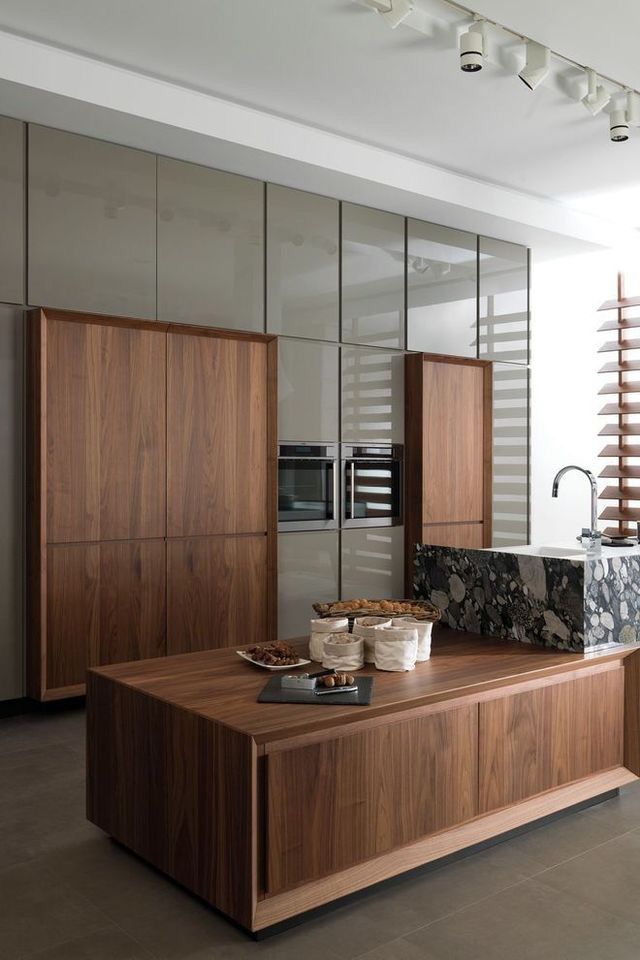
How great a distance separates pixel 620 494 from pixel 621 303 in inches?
64.4

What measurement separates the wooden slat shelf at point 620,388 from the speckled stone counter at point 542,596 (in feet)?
13.7

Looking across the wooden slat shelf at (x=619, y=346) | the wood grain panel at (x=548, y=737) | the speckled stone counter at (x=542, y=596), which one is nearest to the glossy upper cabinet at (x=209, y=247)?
the speckled stone counter at (x=542, y=596)

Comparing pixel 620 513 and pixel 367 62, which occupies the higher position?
pixel 367 62

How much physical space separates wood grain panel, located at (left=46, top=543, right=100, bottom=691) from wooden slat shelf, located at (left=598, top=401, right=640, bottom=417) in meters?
4.92

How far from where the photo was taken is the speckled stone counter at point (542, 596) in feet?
10.6

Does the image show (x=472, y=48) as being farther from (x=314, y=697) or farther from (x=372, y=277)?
(x=314, y=697)

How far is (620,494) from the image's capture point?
7648 millimetres

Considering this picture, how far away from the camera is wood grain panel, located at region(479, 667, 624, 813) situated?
288 cm

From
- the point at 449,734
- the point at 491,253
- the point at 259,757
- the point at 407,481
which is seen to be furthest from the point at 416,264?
the point at 259,757

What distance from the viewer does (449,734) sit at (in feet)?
8.98

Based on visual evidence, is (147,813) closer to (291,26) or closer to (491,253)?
(291,26)

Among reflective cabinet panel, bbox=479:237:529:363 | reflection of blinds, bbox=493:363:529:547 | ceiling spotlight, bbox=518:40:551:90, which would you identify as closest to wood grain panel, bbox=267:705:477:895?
ceiling spotlight, bbox=518:40:551:90

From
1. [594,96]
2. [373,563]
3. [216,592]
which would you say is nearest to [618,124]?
[594,96]

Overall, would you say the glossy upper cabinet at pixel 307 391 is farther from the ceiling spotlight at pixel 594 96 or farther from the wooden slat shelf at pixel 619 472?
the wooden slat shelf at pixel 619 472
